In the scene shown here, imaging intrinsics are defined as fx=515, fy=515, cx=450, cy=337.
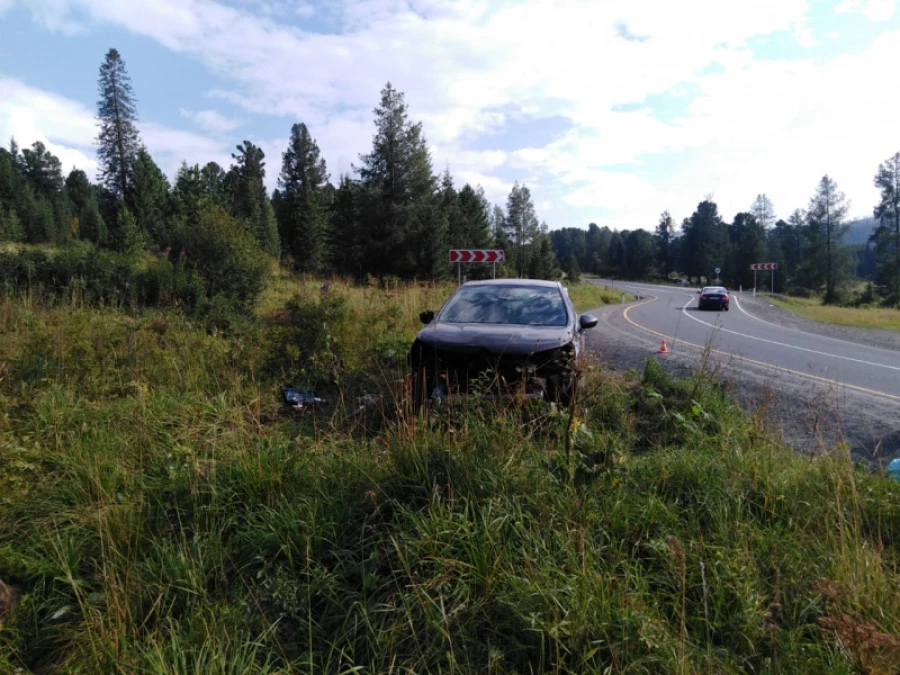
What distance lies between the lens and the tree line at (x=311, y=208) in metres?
34.7

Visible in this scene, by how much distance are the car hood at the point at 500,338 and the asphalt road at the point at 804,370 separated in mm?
2015

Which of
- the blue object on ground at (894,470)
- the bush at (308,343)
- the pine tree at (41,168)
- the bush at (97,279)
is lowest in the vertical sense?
the blue object on ground at (894,470)

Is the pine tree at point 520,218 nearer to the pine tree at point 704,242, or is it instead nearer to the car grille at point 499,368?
the pine tree at point 704,242

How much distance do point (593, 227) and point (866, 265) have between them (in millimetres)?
79747

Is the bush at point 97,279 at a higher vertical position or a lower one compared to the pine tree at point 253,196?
lower

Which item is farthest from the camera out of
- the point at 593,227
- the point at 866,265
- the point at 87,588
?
the point at 593,227

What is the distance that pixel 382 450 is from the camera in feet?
12.0

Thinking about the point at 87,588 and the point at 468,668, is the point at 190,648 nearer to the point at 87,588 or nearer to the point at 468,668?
the point at 87,588

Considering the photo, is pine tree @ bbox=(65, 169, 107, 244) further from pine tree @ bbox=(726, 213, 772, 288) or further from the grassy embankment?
pine tree @ bbox=(726, 213, 772, 288)

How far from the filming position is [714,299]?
30953 mm

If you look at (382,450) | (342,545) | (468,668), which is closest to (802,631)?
(468,668)

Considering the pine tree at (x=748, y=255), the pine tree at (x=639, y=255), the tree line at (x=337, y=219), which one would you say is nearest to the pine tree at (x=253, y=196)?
the tree line at (x=337, y=219)

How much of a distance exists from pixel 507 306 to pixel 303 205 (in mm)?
39977

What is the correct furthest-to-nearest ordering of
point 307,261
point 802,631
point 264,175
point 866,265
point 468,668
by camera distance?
1. point 866,265
2. point 264,175
3. point 307,261
4. point 802,631
5. point 468,668
